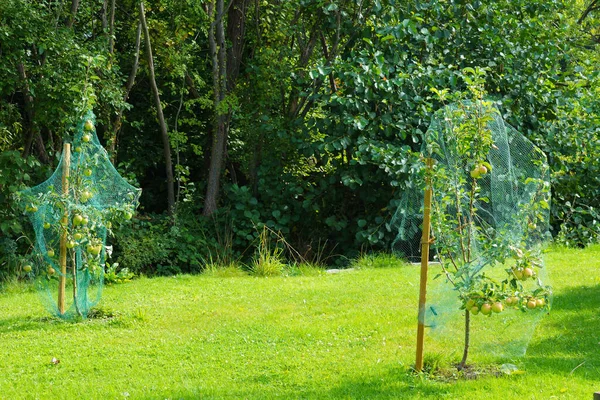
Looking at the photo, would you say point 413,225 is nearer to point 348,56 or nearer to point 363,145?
point 363,145

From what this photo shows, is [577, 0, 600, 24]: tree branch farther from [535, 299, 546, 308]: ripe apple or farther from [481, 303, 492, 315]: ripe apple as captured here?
[481, 303, 492, 315]: ripe apple

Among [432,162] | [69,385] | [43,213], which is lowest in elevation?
[69,385]

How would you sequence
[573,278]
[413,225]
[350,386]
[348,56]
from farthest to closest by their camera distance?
[348,56]
[573,278]
[413,225]
[350,386]

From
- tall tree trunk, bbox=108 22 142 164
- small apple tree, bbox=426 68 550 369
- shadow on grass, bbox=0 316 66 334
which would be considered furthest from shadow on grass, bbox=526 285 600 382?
tall tree trunk, bbox=108 22 142 164

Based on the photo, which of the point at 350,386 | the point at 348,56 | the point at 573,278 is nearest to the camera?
the point at 350,386

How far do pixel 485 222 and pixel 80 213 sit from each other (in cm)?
395

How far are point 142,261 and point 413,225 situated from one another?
6.52 meters

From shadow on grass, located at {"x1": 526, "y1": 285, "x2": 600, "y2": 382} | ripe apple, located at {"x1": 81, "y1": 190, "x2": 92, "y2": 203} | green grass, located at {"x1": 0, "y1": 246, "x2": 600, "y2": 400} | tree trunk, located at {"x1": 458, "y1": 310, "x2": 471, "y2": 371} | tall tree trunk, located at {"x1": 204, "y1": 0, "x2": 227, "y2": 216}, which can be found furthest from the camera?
tall tree trunk, located at {"x1": 204, "y1": 0, "x2": 227, "y2": 216}

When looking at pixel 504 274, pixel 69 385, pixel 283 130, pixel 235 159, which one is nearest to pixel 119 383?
pixel 69 385

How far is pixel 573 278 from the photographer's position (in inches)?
383

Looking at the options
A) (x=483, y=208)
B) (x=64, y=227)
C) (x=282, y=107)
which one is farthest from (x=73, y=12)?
(x=483, y=208)

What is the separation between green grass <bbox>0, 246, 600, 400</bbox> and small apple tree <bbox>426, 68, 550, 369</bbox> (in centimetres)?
66

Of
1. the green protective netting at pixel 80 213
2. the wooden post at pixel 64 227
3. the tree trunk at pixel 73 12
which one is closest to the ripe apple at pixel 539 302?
the green protective netting at pixel 80 213

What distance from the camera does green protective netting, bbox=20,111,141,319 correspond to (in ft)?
25.6
